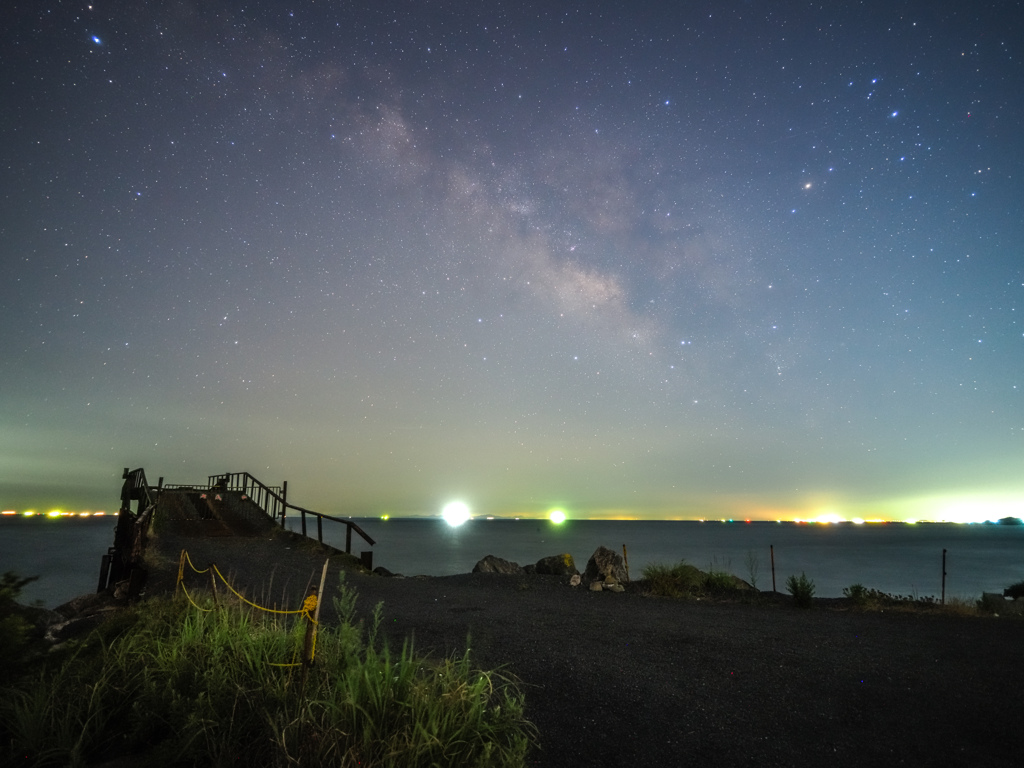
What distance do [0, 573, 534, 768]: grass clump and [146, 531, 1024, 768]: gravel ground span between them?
0.86m

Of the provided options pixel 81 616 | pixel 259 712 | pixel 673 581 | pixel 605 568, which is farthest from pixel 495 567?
pixel 259 712

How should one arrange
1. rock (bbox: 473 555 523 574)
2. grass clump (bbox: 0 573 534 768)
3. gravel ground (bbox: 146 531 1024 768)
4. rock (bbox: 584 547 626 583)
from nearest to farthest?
grass clump (bbox: 0 573 534 768) < gravel ground (bbox: 146 531 1024 768) < rock (bbox: 584 547 626 583) < rock (bbox: 473 555 523 574)

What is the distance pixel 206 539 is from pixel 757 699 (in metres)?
19.2

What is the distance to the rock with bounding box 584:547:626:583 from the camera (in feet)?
49.2

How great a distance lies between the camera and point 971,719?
5711mm

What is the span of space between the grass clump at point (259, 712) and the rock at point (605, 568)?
384 inches

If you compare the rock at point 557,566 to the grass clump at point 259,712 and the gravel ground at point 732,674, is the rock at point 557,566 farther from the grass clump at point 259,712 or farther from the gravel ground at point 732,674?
the grass clump at point 259,712

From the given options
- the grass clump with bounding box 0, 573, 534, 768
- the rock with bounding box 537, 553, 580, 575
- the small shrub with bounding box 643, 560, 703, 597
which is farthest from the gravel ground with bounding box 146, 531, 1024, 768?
the rock with bounding box 537, 553, 580, 575

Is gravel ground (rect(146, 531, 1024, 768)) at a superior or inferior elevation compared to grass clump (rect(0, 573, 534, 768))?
inferior

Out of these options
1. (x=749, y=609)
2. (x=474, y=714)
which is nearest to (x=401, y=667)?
(x=474, y=714)

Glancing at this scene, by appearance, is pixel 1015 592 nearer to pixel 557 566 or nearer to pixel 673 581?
pixel 673 581

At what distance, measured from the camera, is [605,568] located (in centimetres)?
1511

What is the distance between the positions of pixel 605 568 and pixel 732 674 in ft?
27.1

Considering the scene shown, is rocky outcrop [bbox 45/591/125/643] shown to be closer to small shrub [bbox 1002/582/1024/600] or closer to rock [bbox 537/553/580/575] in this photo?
rock [bbox 537/553/580/575]
